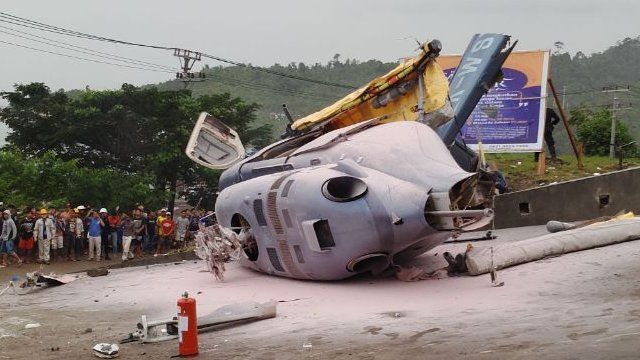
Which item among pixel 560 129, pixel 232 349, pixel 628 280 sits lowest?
pixel 232 349

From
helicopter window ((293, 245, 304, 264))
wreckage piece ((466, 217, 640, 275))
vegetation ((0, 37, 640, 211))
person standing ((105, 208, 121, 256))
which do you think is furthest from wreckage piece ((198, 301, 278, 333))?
vegetation ((0, 37, 640, 211))

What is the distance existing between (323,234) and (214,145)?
8.10 metres

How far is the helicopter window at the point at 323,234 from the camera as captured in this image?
12406mm

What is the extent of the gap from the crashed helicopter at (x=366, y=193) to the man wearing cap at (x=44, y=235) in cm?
648

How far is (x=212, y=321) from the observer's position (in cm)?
1042

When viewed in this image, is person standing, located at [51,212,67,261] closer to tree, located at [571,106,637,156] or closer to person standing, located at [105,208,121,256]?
person standing, located at [105,208,121,256]

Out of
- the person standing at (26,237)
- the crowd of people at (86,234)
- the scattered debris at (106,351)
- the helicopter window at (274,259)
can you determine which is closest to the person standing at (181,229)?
the crowd of people at (86,234)

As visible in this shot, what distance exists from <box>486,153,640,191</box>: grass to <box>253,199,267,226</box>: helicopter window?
42.5ft

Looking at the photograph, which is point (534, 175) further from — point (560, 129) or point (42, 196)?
point (560, 129)

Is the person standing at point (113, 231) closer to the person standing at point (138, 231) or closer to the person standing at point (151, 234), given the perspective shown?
the person standing at point (138, 231)

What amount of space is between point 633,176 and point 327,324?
1076 cm

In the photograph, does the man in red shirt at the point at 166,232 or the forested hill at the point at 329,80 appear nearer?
the man in red shirt at the point at 166,232

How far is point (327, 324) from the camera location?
10.2 meters

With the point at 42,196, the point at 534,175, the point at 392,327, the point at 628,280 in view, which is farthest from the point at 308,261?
the point at 42,196
